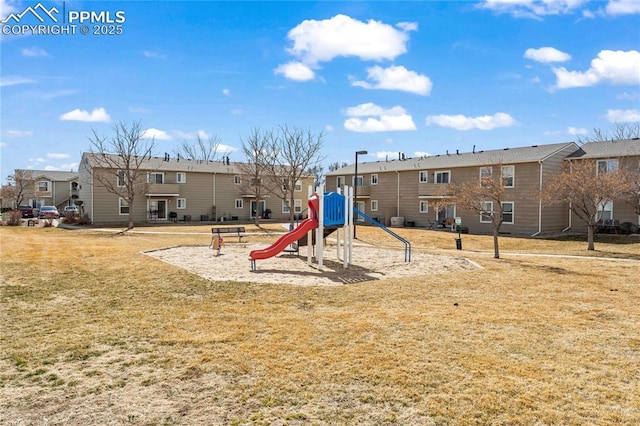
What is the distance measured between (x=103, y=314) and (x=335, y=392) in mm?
6431

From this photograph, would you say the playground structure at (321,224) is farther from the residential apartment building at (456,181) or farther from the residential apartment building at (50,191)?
the residential apartment building at (50,191)

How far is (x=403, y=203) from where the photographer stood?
46656mm

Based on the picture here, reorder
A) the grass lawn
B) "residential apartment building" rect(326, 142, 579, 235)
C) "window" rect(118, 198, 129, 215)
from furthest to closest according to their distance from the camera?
1. "window" rect(118, 198, 129, 215)
2. "residential apartment building" rect(326, 142, 579, 235)
3. the grass lawn

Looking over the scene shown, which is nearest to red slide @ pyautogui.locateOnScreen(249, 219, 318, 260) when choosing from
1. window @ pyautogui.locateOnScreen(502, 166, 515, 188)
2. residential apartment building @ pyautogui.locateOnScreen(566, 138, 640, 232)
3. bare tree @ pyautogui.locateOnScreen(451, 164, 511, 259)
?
bare tree @ pyautogui.locateOnScreen(451, 164, 511, 259)

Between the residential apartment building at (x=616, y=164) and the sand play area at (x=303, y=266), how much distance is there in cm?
1913

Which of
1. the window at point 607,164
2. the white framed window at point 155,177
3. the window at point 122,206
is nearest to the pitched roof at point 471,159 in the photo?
the window at point 607,164

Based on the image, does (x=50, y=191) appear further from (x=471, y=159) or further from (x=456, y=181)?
(x=471, y=159)

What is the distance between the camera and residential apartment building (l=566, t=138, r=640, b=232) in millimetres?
32594

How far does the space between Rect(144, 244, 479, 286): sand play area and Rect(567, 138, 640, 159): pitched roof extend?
21467 millimetres

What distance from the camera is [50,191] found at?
7231 cm

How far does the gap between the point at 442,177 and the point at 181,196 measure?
28.4 m

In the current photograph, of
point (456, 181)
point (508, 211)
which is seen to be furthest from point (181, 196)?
point (508, 211)

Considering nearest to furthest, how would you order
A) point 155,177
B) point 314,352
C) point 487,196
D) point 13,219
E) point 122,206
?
point 314,352 < point 487,196 < point 13,219 < point 122,206 < point 155,177

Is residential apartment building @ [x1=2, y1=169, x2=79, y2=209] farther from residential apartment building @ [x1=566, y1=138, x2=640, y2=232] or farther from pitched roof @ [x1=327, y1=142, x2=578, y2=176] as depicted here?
residential apartment building @ [x1=566, y1=138, x2=640, y2=232]
